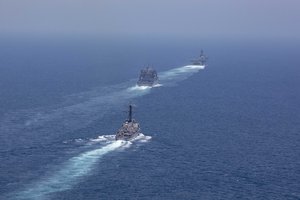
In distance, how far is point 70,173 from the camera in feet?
524

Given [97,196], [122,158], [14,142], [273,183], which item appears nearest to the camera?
[97,196]

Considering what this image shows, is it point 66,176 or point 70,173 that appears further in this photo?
point 70,173

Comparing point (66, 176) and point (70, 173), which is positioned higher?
point (70, 173)

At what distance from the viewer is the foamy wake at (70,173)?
14402 cm

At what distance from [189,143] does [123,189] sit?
52.8 m

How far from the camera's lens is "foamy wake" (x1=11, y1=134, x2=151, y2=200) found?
144025 mm

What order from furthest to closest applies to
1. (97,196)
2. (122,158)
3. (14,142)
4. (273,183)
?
(14,142) → (122,158) → (273,183) → (97,196)

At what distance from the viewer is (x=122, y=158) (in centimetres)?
17712

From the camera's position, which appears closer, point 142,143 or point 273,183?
point 273,183

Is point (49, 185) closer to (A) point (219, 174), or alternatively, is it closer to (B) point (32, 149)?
(B) point (32, 149)

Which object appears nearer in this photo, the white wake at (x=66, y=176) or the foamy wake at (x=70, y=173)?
the white wake at (x=66, y=176)

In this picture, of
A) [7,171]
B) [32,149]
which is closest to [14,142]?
[32,149]

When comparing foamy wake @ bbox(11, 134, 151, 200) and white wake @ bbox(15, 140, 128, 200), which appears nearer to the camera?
white wake @ bbox(15, 140, 128, 200)

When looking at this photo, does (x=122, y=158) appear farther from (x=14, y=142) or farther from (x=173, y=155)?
(x=14, y=142)
